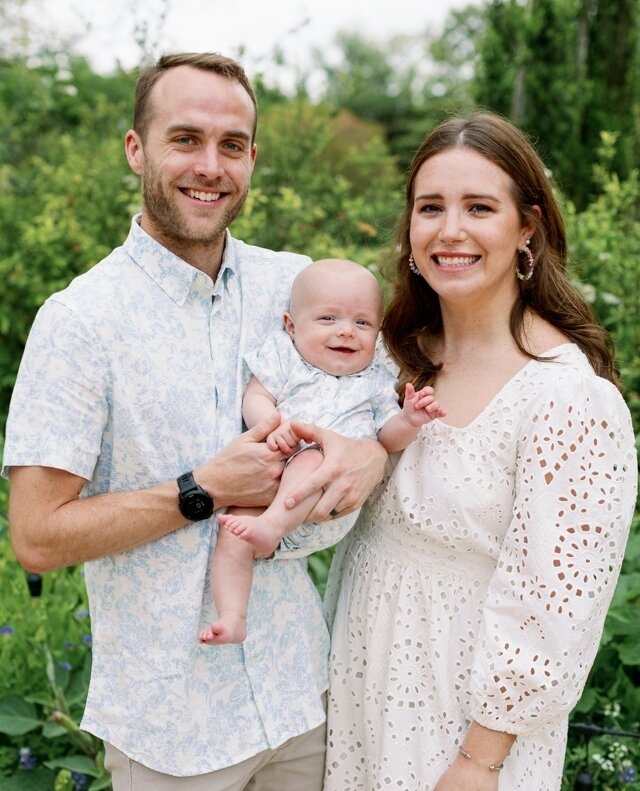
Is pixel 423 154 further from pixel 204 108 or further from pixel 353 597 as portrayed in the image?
pixel 353 597

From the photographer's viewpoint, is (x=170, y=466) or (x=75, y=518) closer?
(x=75, y=518)

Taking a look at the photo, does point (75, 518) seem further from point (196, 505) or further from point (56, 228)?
point (56, 228)

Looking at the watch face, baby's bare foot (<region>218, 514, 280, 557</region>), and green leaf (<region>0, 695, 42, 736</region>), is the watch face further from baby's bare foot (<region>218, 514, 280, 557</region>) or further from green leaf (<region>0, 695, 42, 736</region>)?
green leaf (<region>0, 695, 42, 736</region>)

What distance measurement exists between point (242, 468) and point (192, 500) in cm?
13

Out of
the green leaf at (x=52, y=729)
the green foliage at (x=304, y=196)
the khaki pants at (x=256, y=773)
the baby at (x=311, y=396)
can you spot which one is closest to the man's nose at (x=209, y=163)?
the baby at (x=311, y=396)

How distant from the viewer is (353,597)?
229 cm

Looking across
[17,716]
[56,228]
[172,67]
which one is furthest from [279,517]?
[56,228]

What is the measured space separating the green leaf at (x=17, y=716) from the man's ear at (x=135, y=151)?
5.44 ft

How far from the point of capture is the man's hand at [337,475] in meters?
1.99

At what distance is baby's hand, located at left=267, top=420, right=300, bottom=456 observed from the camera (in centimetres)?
199

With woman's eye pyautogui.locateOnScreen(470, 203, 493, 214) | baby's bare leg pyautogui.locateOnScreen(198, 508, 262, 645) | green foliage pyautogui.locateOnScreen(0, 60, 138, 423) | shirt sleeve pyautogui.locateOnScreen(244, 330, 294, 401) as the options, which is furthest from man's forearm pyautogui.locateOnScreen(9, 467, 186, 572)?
green foliage pyautogui.locateOnScreen(0, 60, 138, 423)

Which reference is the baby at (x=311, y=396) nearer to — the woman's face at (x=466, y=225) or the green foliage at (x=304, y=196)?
the woman's face at (x=466, y=225)

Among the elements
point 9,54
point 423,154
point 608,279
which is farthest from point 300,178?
point 9,54

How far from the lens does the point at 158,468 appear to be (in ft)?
6.66
